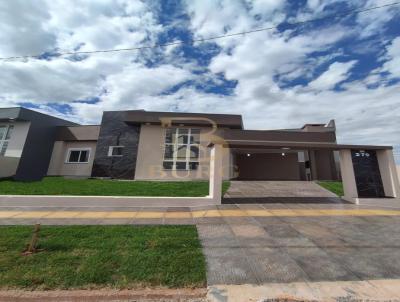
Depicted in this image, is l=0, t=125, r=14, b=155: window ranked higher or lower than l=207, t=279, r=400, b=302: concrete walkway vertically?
higher

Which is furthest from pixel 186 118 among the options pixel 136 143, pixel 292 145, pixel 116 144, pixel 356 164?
pixel 356 164

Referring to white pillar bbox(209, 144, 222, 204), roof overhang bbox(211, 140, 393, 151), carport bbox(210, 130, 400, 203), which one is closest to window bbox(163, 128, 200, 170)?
carport bbox(210, 130, 400, 203)

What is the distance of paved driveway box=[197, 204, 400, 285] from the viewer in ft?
10.6

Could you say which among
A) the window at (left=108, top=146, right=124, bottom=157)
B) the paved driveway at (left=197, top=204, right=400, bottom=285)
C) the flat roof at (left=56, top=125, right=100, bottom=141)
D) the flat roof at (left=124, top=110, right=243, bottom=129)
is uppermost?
the flat roof at (left=124, top=110, right=243, bottom=129)

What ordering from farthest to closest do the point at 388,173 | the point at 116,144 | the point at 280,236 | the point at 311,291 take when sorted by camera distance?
the point at 116,144 < the point at 388,173 < the point at 280,236 < the point at 311,291

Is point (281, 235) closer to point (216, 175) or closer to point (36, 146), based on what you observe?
point (216, 175)

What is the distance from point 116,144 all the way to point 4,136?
935 cm

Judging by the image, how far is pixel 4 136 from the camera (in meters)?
16.7

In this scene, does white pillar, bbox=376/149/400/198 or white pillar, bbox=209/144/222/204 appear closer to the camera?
white pillar, bbox=209/144/222/204

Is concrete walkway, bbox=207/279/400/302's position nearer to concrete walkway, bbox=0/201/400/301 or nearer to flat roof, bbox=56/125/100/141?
concrete walkway, bbox=0/201/400/301

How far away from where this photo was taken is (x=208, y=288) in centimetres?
289

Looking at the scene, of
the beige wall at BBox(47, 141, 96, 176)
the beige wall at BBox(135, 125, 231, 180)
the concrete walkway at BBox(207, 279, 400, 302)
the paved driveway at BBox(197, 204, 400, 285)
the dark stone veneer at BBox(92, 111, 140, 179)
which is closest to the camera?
the concrete walkway at BBox(207, 279, 400, 302)

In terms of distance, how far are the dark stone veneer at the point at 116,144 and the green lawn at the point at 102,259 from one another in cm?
1052

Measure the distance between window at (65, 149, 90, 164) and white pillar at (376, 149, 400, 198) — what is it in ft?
65.1
